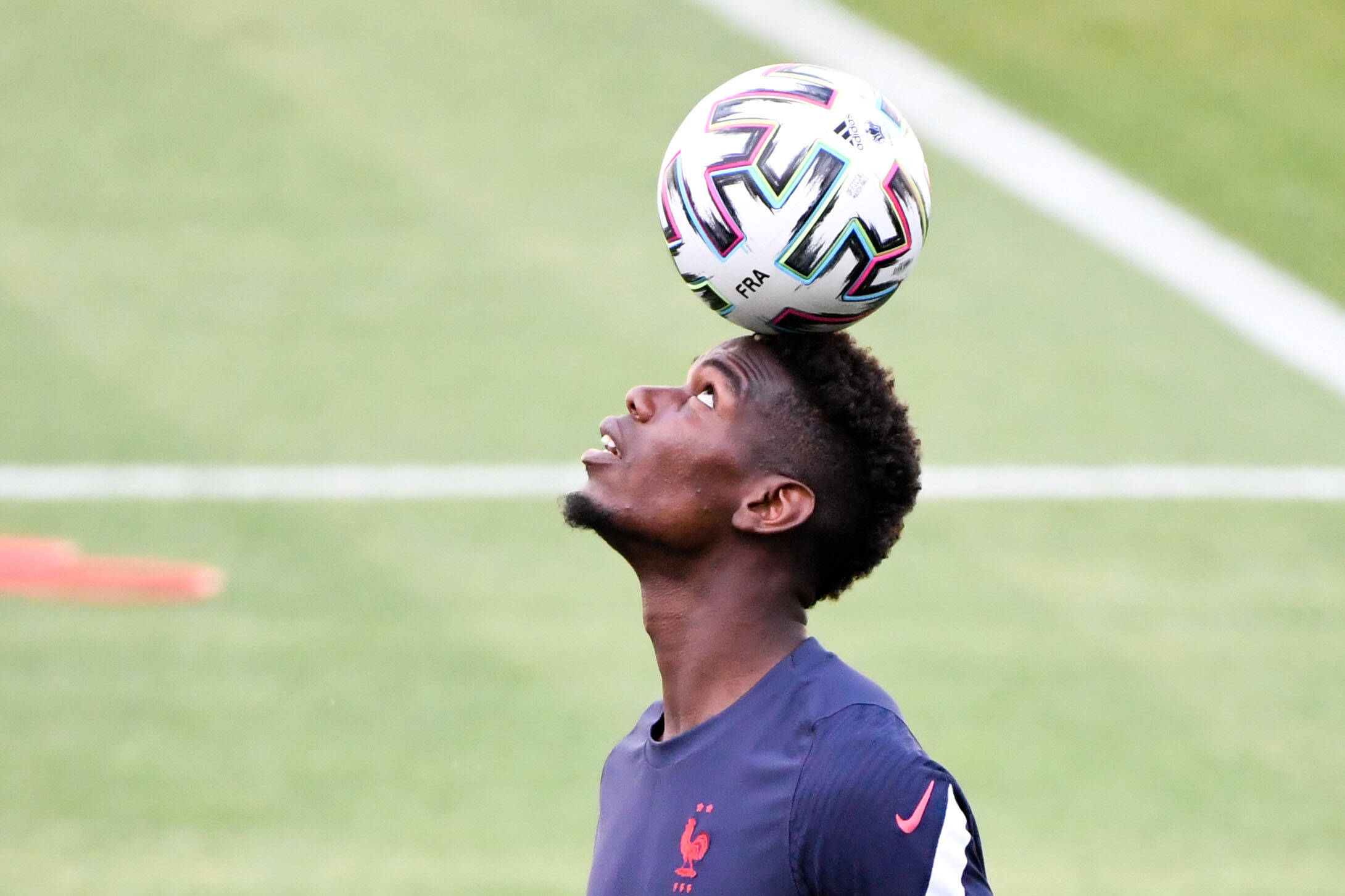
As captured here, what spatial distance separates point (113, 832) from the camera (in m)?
8.44

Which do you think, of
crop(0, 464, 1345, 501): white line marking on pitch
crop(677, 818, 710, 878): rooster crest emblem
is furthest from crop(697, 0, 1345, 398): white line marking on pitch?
crop(677, 818, 710, 878): rooster crest emblem

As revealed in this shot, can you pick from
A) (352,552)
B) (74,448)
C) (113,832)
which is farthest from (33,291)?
(113,832)

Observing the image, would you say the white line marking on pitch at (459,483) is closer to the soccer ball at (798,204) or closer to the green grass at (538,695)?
the green grass at (538,695)

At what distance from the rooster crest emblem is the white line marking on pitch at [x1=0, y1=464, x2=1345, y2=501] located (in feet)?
24.9

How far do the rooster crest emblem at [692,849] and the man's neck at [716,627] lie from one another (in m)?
0.28

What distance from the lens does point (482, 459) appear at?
11555 mm

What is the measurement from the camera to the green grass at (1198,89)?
47.0 ft

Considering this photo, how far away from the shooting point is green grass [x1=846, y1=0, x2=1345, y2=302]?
1433 centimetres

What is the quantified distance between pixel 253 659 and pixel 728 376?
659cm

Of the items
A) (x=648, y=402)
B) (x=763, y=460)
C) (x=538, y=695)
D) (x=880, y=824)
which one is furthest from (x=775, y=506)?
(x=538, y=695)

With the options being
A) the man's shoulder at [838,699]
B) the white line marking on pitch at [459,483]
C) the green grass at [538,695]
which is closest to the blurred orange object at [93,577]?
the green grass at [538,695]

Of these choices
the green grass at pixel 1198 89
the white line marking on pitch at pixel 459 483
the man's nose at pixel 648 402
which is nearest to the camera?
the man's nose at pixel 648 402

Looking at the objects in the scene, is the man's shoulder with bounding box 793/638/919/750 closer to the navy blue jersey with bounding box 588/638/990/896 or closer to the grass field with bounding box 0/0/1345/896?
the navy blue jersey with bounding box 588/638/990/896

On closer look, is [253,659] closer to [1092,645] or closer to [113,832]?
[113,832]
